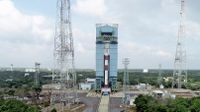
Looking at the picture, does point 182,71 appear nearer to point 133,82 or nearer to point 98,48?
point 98,48

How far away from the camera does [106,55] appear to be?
11550 cm

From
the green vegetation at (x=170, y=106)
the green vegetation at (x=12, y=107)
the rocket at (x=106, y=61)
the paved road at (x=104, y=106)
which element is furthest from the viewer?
the rocket at (x=106, y=61)

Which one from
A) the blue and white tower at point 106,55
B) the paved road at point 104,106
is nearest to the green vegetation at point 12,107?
the paved road at point 104,106

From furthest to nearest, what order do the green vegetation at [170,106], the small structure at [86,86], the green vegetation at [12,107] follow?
the small structure at [86,86], the green vegetation at [170,106], the green vegetation at [12,107]

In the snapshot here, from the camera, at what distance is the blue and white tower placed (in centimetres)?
11569

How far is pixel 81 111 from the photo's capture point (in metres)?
75.4

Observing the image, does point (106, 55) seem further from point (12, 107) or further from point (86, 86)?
point (12, 107)

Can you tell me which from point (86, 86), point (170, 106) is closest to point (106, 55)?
point (86, 86)

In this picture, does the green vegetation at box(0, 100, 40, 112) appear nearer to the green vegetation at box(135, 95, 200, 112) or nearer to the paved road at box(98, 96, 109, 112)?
the green vegetation at box(135, 95, 200, 112)

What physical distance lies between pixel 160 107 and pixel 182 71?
50139 mm

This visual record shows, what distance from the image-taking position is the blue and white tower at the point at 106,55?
115688 mm

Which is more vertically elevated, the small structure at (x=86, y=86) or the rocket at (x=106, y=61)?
the rocket at (x=106, y=61)

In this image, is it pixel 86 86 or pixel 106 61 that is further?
pixel 86 86

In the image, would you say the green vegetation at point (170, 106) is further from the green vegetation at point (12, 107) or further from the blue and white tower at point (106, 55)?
the blue and white tower at point (106, 55)
